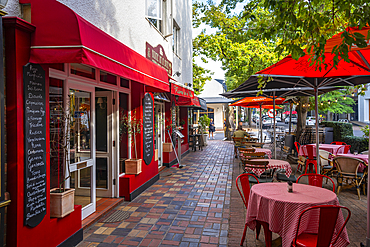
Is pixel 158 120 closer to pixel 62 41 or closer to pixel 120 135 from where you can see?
pixel 120 135

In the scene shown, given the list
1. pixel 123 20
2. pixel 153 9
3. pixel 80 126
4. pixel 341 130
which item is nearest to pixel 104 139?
pixel 80 126

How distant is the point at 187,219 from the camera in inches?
190

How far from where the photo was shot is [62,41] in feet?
9.95

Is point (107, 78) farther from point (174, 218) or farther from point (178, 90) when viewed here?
point (178, 90)

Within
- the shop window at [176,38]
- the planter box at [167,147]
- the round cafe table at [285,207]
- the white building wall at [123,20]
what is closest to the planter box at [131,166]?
the white building wall at [123,20]

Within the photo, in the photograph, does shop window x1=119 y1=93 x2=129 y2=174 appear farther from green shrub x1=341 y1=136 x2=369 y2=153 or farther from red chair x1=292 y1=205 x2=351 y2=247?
green shrub x1=341 y1=136 x2=369 y2=153

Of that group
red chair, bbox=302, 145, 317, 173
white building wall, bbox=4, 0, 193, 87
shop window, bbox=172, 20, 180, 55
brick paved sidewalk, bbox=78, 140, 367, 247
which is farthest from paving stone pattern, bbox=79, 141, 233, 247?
shop window, bbox=172, 20, 180, 55

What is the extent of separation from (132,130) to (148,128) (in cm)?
83

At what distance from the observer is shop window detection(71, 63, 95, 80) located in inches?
167

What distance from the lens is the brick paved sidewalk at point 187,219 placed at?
4.00 metres

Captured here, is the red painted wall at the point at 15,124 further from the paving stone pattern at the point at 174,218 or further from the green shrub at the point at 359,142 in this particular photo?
the green shrub at the point at 359,142

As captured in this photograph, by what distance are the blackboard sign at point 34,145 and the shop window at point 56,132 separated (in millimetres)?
380

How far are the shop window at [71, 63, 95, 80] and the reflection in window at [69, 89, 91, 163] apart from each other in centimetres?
30

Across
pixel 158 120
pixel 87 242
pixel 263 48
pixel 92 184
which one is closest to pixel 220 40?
pixel 263 48
